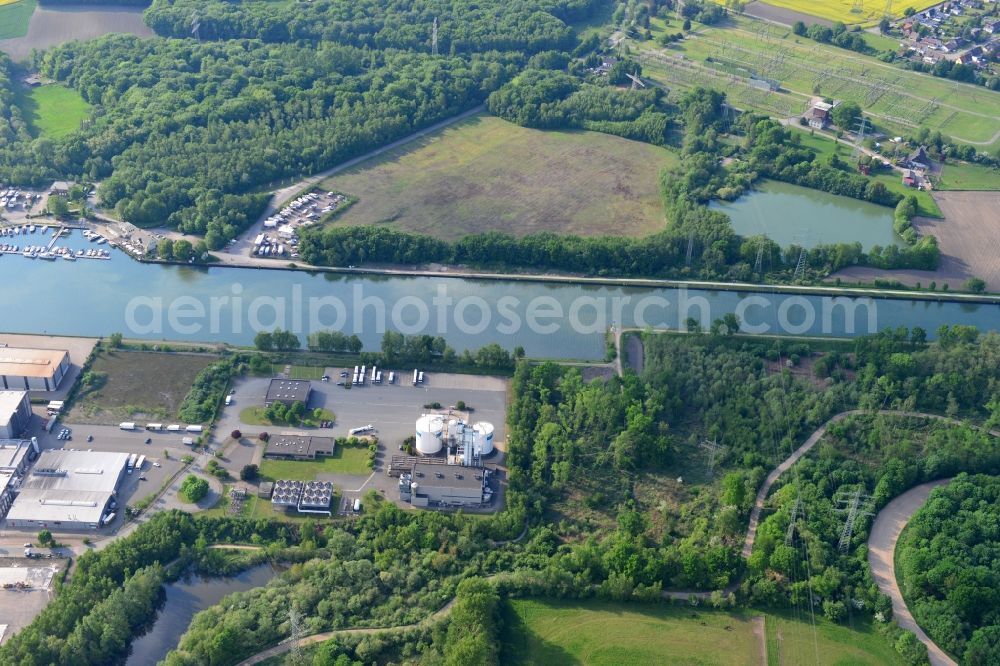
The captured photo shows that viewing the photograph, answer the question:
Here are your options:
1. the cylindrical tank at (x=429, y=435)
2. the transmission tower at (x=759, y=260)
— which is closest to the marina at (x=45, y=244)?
the cylindrical tank at (x=429, y=435)

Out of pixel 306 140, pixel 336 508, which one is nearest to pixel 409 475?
pixel 336 508

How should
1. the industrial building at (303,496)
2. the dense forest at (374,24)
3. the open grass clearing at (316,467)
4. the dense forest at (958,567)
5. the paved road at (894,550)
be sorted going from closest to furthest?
A: 1. the dense forest at (958,567)
2. the paved road at (894,550)
3. the industrial building at (303,496)
4. the open grass clearing at (316,467)
5. the dense forest at (374,24)

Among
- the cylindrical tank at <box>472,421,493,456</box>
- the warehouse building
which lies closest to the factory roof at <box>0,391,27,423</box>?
the warehouse building

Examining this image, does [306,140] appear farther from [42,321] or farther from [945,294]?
[945,294]

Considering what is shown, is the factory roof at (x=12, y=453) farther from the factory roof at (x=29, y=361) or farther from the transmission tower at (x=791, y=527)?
the transmission tower at (x=791, y=527)

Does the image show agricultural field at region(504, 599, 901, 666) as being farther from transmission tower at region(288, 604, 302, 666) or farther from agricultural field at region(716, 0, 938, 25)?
agricultural field at region(716, 0, 938, 25)

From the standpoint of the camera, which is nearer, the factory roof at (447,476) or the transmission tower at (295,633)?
the transmission tower at (295,633)

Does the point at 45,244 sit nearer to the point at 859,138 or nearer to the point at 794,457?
the point at 794,457
